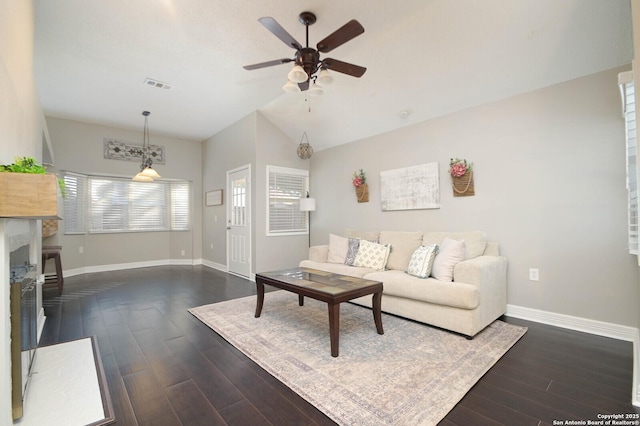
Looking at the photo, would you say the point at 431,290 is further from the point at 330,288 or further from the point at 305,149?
the point at 305,149

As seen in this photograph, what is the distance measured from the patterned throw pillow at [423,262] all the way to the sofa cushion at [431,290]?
0.09m

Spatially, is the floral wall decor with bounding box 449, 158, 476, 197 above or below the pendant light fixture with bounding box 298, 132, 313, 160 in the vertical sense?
below

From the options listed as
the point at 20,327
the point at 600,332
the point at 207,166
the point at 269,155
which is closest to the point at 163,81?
the point at 269,155

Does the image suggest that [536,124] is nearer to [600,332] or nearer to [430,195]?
[430,195]

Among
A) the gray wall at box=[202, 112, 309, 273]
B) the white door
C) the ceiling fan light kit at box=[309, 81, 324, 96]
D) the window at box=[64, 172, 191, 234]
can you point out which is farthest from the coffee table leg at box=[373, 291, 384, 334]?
the window at box=[64, 172, 191, 234]

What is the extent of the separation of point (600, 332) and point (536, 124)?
2.13 metres

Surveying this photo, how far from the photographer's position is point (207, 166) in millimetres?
7117

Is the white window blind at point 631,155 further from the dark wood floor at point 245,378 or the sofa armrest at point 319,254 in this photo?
the sofa armrest at point 319,254

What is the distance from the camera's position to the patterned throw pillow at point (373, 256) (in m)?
3.92

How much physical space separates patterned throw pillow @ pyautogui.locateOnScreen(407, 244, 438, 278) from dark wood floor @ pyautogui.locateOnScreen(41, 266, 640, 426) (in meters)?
1.02

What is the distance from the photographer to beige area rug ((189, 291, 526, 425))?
176 centimetres

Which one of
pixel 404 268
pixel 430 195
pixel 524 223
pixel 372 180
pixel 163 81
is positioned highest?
pixel 163 81

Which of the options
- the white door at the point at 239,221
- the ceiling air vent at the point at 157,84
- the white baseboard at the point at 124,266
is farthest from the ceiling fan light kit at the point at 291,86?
the white baseboard at the point at 124,266

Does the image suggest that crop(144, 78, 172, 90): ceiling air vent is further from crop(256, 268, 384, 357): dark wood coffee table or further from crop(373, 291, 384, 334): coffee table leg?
crop(373, 291, 384, 334): coffee table leg
